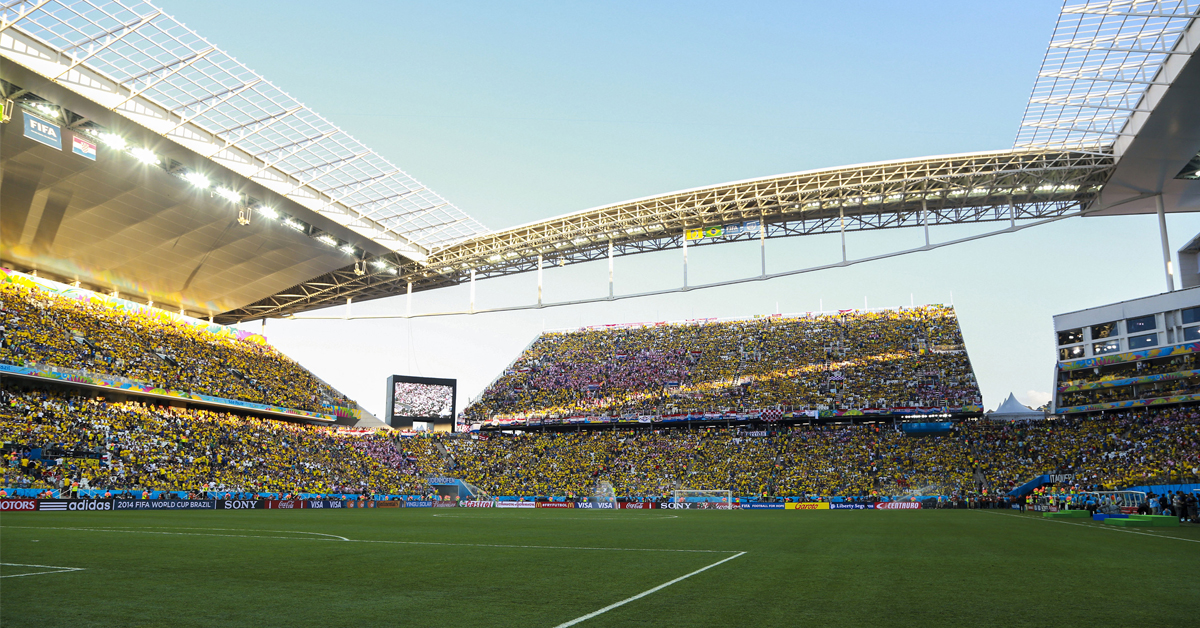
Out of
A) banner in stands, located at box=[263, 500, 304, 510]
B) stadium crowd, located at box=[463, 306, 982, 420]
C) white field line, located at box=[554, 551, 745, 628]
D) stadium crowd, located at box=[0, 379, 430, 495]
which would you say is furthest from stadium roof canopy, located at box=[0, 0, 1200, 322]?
white field line, located at box=[554, 551, 745, 628]

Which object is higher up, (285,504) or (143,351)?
(143,351)

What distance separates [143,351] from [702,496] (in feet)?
107

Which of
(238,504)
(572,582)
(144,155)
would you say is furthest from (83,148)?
(572,582)

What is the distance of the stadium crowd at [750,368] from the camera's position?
5303 centimetres

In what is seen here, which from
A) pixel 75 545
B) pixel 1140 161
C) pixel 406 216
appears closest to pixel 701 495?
pixel 406 216

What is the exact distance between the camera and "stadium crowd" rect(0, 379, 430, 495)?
3341 centimetres

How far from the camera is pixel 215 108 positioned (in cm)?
2781

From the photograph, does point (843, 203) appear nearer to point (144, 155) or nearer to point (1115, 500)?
point (1115, 500)

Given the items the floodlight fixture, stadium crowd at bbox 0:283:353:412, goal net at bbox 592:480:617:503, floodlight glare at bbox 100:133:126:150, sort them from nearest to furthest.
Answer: the floodlight fixture < floodlight glare at bbox 100:133:126:150 < stadium crowd at bbox 0:283:353:412 < goal net at bbox 592:480:617:503

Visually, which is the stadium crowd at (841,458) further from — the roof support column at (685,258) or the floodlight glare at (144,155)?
the floodlight glare at (144,155)

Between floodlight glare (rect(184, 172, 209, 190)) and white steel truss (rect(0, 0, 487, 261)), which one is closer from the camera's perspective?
white steel truss (rect(0, 0, 487, 261))

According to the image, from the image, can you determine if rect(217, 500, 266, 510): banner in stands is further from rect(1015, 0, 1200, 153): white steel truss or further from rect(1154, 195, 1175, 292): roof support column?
rect(1154, 195, 1175, 292): roof support column

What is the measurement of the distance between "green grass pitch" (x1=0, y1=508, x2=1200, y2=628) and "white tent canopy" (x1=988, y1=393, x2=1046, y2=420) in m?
40.2

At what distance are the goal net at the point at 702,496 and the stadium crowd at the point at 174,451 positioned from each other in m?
17.0
